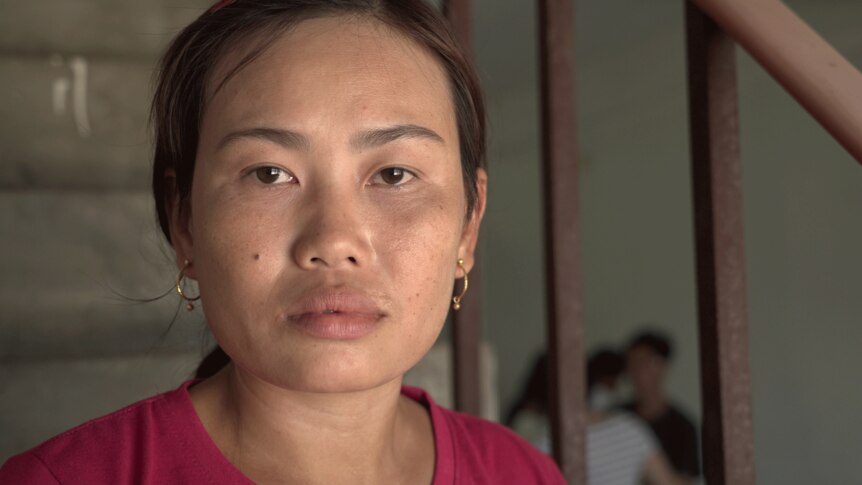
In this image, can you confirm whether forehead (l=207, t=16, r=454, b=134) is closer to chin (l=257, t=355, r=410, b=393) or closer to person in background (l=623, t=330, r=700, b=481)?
chin (l=257, t=355, r=410, b=393)

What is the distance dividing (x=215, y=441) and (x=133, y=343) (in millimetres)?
992

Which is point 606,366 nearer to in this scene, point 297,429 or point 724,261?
point 724,261

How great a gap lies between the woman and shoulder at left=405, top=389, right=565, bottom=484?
0.08 ft

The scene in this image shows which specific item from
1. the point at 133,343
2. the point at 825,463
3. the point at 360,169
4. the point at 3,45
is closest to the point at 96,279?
the point at 133,343

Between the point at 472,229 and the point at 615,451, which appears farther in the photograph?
the point at 615,451

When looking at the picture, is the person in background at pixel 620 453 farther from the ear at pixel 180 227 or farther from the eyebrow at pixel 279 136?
the eyebrow at pixel 279 136

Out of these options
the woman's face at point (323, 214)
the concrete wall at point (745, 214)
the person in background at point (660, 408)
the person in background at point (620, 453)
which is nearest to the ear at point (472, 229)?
the woman's face at point (323, 214)

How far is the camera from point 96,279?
2051 mm

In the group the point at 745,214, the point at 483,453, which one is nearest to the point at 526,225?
the point at 745,214

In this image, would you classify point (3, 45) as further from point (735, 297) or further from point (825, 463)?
point (825, 463)

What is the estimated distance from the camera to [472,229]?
1.26 m

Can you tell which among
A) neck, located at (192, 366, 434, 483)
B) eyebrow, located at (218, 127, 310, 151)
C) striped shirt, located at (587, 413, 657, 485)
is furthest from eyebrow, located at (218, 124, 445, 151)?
striped shirt, located at (587, 413, 657, 485)

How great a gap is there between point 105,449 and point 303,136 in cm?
44

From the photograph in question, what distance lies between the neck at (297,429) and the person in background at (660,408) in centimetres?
355
